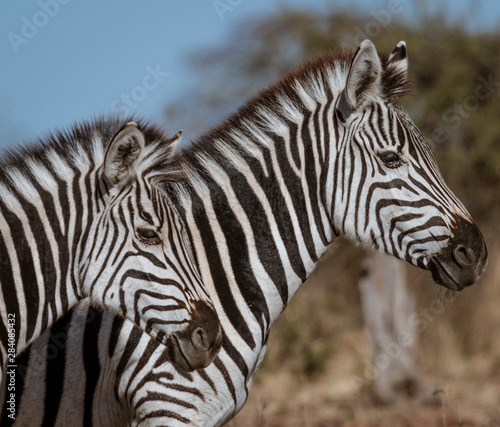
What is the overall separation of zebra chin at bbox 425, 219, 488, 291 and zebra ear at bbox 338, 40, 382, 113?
1265mm

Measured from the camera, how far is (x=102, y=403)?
16.6 ft

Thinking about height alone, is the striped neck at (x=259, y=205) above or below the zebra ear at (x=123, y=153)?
below

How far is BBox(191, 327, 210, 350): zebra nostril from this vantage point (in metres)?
4.39

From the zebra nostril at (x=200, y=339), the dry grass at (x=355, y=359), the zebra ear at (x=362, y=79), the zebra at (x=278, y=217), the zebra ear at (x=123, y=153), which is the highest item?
the zebra ear at (x=123, y=153)

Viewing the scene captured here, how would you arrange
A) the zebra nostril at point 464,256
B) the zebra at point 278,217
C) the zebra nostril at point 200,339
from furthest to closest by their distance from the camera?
the zebra nostril at point 464,256
the zebra at point 278,217
the zebra nostril at point 200,339

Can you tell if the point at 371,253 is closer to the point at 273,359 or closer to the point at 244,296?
the point at 273,359

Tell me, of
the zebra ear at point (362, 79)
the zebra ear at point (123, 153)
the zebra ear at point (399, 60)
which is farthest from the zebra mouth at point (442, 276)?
the zebra ear at point (123, 153)

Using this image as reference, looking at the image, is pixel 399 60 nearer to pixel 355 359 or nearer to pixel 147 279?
pixel 147 279

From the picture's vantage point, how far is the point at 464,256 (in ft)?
17.5

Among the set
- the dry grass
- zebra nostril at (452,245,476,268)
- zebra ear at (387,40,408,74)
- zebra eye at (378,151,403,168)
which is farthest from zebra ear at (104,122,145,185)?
the dry grass

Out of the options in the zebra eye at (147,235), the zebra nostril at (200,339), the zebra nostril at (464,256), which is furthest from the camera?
the zebra nostril at (464,256)

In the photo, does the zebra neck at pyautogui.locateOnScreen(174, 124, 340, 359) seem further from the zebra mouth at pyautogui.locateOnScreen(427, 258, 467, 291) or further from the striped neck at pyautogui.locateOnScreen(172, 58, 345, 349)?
the zebra mouth at pyautogui.locateOnScreen(427, 258, 467, 291)

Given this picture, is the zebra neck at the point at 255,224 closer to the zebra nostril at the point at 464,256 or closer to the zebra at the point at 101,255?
the zebra at the point at 101,255

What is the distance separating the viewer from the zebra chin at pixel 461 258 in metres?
5.32
